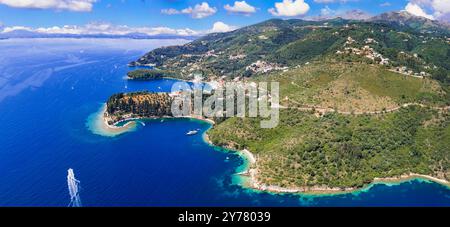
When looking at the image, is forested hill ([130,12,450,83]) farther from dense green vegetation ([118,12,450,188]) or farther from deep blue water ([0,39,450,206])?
deep blue water ([0,39,450,206])

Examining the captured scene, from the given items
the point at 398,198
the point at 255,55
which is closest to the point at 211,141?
the point at 398,198

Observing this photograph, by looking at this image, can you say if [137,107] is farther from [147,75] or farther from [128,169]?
[147,75]

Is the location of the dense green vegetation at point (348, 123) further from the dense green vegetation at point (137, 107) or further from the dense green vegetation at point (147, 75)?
the dense green vegetation at point (147, 75)

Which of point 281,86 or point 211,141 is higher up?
point 281,86

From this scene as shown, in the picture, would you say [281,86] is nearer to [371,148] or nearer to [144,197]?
[371,148]

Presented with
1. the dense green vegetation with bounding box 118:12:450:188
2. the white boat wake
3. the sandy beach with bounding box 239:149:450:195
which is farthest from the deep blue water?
the dense green vegetation with bounding box 118:12:450:188
